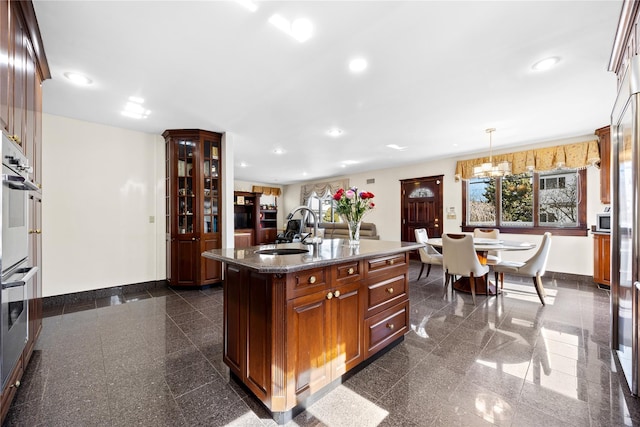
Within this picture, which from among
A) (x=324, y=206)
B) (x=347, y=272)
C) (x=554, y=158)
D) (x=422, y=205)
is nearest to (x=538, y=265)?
(x=554, y=158)

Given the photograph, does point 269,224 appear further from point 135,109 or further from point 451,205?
point 135,109

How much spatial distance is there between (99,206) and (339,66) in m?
3.79

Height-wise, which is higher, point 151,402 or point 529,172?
point 529,172

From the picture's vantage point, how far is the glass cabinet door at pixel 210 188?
416 centimetres

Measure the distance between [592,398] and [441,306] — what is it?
1684 millimetres

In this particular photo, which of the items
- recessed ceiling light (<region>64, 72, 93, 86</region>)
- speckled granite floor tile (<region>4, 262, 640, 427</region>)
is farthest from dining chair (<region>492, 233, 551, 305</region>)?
recessed ceiling light (<region>64, 72, 93, 86</region>)

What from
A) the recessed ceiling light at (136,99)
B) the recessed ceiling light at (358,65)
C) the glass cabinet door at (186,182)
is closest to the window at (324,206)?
the glass cabinet door at (186,182)

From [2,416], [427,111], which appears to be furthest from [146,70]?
[427,111]

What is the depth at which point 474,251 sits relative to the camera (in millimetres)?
3402

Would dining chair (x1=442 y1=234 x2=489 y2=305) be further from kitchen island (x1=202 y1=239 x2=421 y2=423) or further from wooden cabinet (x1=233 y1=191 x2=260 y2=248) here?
wooden cabinet (x1=233 y1=191 x2=260 y2=248)

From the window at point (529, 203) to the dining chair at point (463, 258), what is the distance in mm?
2233

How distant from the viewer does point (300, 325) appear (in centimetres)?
151

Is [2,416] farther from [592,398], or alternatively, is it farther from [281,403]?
[592,398]

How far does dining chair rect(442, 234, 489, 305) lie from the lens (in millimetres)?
3416
